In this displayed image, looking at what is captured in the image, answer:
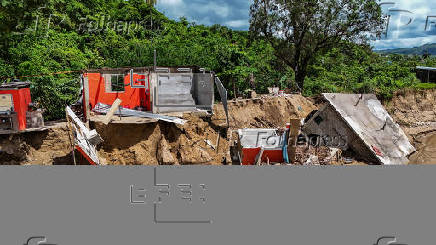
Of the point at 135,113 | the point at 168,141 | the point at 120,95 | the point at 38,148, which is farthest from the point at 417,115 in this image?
the point at 38,148

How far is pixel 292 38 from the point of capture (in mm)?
18219

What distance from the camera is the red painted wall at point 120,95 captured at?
11320 millimetres

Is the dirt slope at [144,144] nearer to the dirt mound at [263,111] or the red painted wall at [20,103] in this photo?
the dirt mound at [263,111]

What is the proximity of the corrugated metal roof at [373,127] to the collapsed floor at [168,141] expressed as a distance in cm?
91

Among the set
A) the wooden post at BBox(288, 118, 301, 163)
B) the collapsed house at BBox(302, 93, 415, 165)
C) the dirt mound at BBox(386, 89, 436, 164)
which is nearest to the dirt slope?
the wooden post at BBox(288, 118, 301, 163)

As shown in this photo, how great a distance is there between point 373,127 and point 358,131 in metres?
1.27

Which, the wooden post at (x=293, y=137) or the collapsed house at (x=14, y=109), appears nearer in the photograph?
the collapsed house at (x=14, y=109)

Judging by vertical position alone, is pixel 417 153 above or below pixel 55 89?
below

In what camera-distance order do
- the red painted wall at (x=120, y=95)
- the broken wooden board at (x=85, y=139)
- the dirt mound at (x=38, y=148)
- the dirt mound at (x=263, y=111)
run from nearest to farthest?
the broken wooden board at (x=85, y=139)
the dirt mound at (x=38, y=148)
the red painted wall at (x=120, y=95)
the dirt mound at (x=263, y=111)

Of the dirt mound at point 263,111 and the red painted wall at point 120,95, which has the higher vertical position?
the red painted wall at point 120,95

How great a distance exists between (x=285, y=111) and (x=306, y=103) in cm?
191

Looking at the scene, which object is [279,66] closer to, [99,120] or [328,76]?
[328,76]

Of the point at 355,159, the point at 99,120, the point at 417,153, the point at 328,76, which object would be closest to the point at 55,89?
the point at 99,120

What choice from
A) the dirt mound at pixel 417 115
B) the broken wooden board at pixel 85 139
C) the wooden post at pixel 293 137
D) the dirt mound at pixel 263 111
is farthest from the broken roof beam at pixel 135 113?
the dirt mound at pixel 417 115
